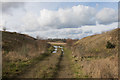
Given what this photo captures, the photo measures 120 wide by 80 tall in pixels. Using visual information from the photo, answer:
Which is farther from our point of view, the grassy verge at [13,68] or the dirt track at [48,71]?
the dirt track at [48,71]

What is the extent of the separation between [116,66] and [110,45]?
15485 mm

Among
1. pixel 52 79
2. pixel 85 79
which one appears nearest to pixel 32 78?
pixel 52 79

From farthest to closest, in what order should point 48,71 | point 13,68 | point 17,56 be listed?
point 17,56 → point 13,68 → point 48,71

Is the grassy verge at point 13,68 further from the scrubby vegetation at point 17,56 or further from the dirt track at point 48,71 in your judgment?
the dirt track at point 48,71

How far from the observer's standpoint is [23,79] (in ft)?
22.4

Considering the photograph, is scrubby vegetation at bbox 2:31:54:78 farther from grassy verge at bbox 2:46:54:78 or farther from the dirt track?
the dirt track

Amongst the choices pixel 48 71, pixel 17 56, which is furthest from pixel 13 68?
pixel 17 56

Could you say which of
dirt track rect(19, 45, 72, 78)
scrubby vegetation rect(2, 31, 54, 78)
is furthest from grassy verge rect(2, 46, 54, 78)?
dirt track rect(19, 45, 72, 78)

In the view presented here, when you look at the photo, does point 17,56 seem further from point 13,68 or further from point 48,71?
point 48,71

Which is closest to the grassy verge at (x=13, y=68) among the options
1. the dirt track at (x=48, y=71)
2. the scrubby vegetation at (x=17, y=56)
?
the scrubby vegetation at (x=17, y=56)

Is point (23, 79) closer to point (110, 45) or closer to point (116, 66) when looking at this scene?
point (116, 66)

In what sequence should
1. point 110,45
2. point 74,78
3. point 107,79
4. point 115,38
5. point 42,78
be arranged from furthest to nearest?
point 115,38 < point 110,45 < point 74,78 < point 42,78 < point 107,79

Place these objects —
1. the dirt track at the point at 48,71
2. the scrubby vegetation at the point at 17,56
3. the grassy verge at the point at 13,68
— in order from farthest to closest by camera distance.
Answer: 1. the scrubby vegetation at the point at 17,56
2. the dirt track at the point at 48,71
3. the grassy verge at the point at 13,68

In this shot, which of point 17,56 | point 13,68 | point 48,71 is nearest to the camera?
→ point 48,71
